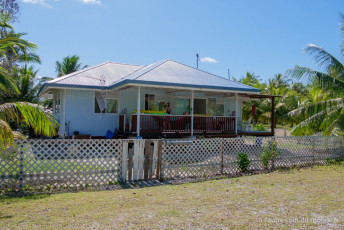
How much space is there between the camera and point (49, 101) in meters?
34.9

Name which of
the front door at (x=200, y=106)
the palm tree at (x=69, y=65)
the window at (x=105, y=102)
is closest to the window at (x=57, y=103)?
the window at (x=105, y=102)

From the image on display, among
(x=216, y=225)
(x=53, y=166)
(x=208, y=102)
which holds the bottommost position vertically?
(x=216, y=225)

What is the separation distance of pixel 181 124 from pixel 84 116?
5.24 meters

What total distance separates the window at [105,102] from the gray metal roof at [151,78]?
0.66 metres

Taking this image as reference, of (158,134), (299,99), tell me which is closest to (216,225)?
(158,134)

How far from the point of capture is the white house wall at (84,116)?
630 inches

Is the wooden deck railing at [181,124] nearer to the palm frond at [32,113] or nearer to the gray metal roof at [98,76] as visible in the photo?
the gray metal roof at [98,76]

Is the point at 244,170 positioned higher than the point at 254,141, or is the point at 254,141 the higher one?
the point at 254,141

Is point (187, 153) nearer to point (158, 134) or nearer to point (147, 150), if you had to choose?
point (147, 150)

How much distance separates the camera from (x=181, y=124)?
51.1 ft

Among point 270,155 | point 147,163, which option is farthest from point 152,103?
point 147,163

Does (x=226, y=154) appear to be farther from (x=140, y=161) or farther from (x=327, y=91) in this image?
(x=327, y=91)

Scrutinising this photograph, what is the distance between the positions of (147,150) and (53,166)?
2.58 metres

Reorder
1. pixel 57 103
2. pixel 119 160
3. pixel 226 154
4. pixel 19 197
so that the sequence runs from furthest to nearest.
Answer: pixel 57 103, pixel 226 154, pixel 119 160, pixel 19 197
